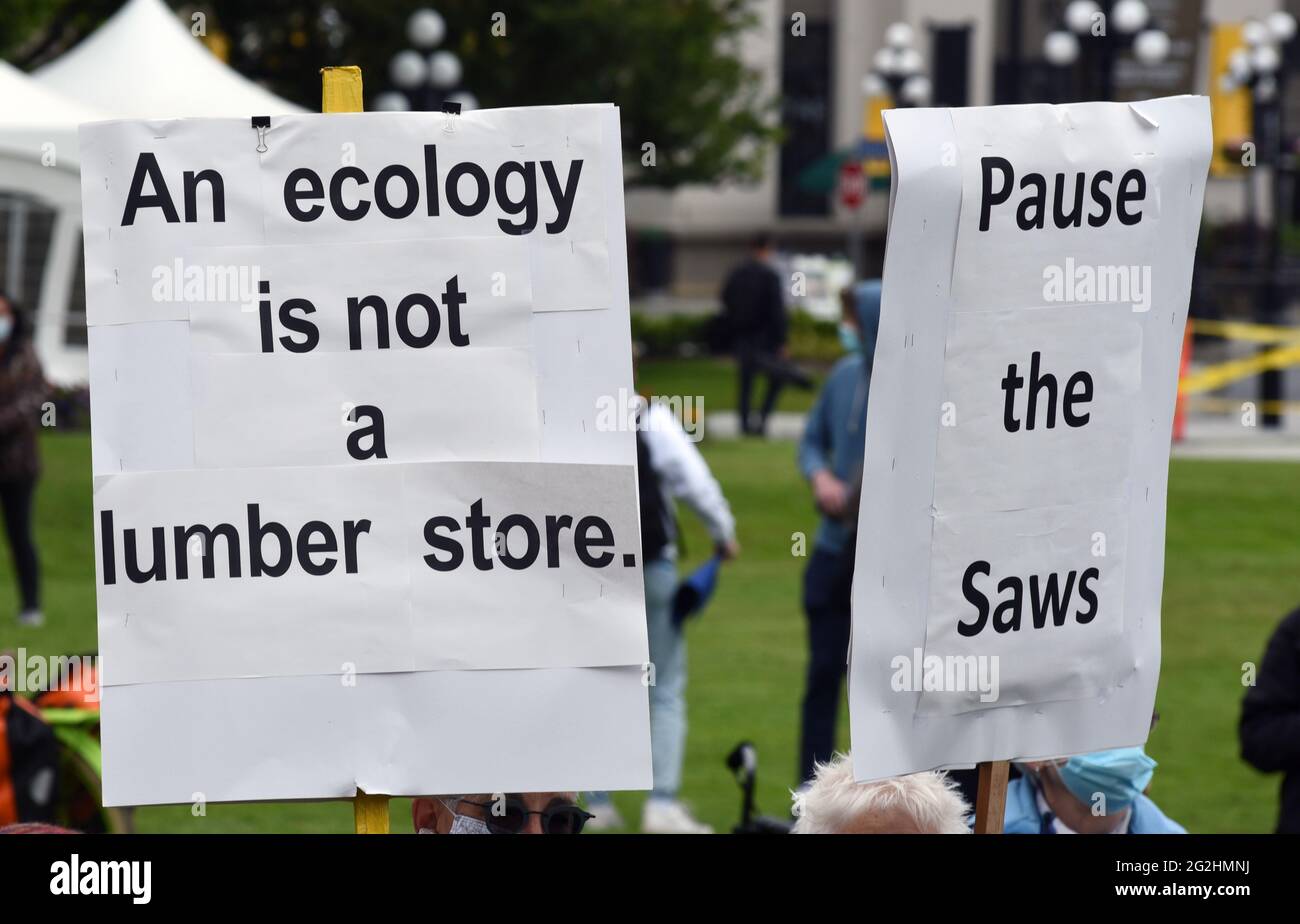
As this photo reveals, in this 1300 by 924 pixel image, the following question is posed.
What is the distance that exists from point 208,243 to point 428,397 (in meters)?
0.46

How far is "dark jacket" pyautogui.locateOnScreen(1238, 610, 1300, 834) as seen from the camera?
476 centimetres

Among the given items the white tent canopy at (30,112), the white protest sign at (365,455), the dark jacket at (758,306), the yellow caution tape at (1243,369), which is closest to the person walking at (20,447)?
the white tent canopy at (30,112)

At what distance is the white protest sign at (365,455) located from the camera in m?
3.25

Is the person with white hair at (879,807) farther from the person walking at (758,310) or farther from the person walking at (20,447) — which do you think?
the person walking at (758,310)

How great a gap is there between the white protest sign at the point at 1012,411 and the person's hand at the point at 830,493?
3.31 metres

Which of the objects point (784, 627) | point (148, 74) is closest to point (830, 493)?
point (784, 627)

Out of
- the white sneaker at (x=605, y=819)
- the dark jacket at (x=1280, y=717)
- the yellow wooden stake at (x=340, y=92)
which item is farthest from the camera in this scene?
the white sneaker at (x=605, y=819)

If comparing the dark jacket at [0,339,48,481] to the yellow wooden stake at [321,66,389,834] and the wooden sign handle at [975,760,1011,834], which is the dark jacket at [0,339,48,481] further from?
the wooden sign handle at [975,760,1011,834]

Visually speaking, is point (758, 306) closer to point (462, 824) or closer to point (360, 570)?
point (462, 824)

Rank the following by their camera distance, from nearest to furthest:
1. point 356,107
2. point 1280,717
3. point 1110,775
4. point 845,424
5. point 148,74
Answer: point 356,107, point 1110,775, point 1280,717, point 845,424, point 148,74

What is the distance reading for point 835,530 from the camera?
6910mm

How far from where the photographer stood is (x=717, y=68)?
29781 mm

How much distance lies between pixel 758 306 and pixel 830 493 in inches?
572
